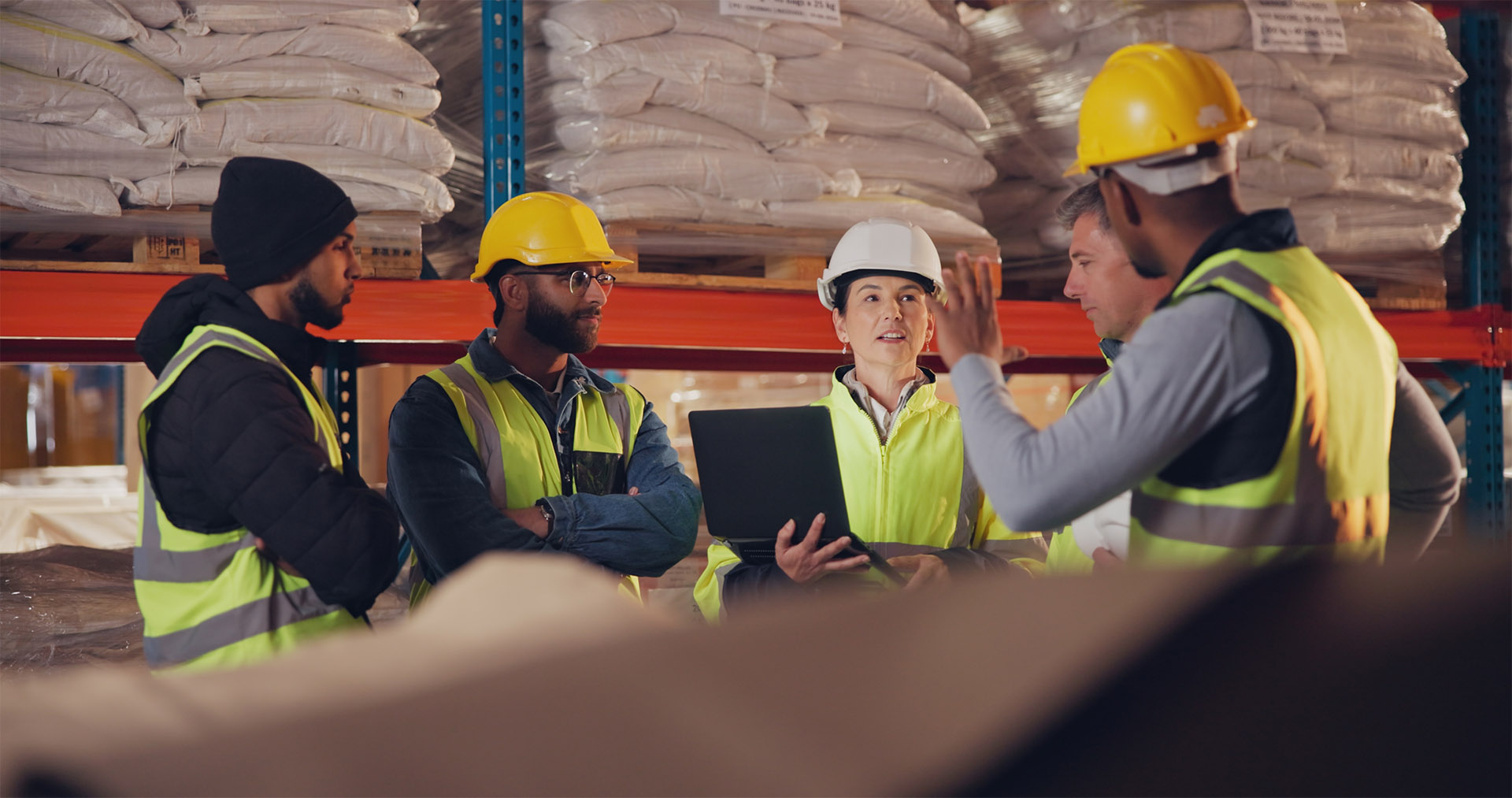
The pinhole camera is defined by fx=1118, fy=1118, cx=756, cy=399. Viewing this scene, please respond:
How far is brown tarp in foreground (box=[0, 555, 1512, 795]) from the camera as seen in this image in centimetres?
38

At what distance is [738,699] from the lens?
419 millimetres

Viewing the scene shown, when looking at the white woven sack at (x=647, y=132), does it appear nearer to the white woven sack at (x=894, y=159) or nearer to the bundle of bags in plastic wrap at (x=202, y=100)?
the white woven sack at (x=894, y=159)

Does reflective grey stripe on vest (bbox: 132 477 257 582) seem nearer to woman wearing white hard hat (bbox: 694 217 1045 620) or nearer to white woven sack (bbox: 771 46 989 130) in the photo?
woman wearing white hard hat (bbox: 694 217 1045 620)

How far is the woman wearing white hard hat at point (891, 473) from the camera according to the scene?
236 cm

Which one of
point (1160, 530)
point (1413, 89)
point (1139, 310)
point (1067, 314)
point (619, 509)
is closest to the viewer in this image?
point (1160, 530)

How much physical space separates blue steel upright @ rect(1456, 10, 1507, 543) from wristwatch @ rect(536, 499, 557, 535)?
143 inches

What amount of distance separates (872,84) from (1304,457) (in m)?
2.27

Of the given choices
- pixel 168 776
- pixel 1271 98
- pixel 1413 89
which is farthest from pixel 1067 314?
pixel 168 776

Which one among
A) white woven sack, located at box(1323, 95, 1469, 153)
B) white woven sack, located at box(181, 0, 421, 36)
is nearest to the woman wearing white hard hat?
white woven sack, located at box(181, 0, 421, 36)

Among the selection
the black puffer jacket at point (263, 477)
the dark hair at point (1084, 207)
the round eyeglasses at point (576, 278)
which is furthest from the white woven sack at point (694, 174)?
the black puffer jacket at point (263, 477)

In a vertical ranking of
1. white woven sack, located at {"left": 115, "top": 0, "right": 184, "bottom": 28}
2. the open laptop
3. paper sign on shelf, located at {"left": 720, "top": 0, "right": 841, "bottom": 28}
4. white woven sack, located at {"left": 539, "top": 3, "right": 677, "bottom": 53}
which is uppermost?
paper sign on shelf, located at {"left": 720, "top": 0, "right": 841, "bottom": 28}

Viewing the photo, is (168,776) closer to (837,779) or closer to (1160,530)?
(837,779)

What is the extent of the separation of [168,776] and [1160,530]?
1.20 m

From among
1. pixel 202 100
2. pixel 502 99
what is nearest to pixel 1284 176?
pixel 502 99
